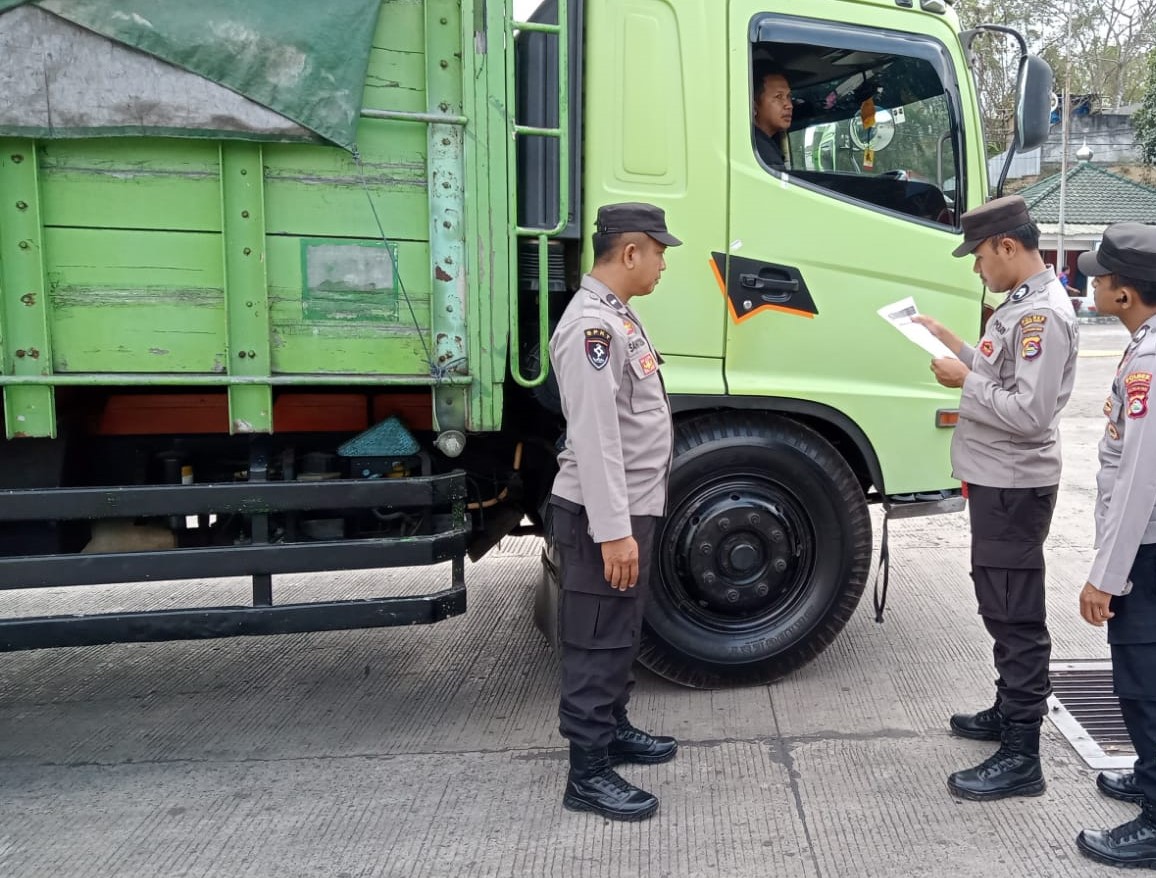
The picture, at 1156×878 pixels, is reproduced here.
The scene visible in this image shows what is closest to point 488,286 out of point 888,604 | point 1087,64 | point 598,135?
point 598,135

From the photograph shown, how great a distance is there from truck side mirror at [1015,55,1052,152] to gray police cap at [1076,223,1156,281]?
0.92 metres

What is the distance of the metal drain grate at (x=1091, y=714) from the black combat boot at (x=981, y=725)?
0.83 ft

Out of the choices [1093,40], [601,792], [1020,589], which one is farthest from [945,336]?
[1093,40]

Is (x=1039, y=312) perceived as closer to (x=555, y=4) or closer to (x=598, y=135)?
(x=598, y=135)

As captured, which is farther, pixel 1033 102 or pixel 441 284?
pixel 1033 102

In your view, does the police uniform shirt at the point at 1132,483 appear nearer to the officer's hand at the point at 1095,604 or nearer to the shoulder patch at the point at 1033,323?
the officer's hand at the point at 1095,604

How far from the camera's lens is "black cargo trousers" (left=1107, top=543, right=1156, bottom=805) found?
255 centimetres

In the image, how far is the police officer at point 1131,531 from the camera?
246cm

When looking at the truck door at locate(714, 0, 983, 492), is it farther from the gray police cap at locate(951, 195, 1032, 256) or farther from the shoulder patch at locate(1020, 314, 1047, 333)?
the shoulder patch at locate(1020, 314, 1047, 333)

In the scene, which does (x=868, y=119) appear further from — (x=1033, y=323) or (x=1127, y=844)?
(x=1127, y=844)

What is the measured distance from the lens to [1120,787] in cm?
290

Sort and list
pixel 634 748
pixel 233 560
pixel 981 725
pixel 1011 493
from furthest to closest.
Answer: pixel 981 725 < pixel 634 748 < pixel 233 560 < pixel 1011 493

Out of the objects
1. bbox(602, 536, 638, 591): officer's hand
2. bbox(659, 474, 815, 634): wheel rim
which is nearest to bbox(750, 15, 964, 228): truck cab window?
bbox(659, 474, 815, 634): wheel rim

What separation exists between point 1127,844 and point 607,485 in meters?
1.69
